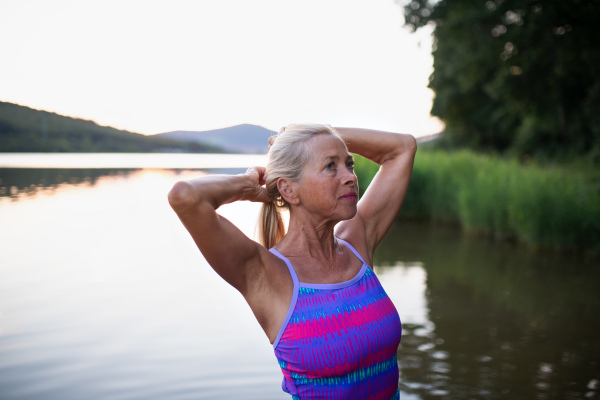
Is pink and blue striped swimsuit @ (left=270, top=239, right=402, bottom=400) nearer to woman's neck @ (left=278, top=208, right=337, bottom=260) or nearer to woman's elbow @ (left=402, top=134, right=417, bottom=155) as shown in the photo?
woman's neck @ (left=278, top=208, right=337, bottom=260)

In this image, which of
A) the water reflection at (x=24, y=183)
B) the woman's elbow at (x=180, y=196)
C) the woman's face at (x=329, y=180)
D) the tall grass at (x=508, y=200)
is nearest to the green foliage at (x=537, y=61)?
the tall grass at (x=508, y=200)

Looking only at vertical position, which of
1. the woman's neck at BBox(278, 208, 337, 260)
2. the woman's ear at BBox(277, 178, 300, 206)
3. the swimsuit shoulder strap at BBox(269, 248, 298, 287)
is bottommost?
the swimsuit shoulder strap at BBox(269, 248, 298, 287)

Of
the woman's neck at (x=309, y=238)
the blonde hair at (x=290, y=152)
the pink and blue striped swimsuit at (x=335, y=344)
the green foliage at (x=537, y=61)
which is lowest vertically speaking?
→ the pink and blue striped swimsuit at (x=335, y=344)

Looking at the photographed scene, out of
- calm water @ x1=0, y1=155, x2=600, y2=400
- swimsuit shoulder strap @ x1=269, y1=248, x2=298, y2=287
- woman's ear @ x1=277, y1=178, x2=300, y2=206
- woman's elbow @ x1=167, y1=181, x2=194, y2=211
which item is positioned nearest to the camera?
woman's elbow @ x1=167, y1=181, x2=194, y2=211

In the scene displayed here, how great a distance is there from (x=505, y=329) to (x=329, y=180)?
3778 millimetres

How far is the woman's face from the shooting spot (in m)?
1.61

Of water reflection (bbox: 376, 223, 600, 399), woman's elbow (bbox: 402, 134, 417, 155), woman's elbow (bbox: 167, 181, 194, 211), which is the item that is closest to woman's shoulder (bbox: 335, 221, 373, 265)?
woman's elbow (bbox: 402, 134, 417, 155)

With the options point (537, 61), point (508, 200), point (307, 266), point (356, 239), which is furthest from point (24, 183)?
point (307, 266)

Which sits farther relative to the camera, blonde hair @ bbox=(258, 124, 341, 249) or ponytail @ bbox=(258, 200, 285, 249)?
ponytail @ bbox=(258, 200, 285, 249)

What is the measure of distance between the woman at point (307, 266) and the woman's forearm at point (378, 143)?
11.9 inches

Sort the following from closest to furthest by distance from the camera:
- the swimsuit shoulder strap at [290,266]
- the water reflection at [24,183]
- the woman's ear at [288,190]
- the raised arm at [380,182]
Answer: the swimsuit shoulder strap at [290,266] < the woman's ear at [288,190] < the raised arm at [380,182] < the water reflection at [24,183]

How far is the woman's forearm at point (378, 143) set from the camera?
6.45 feet

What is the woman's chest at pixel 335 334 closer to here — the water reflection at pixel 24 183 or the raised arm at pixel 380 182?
the raised arm at pixel 380 182

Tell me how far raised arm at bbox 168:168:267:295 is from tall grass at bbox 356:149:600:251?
23.1 feet
